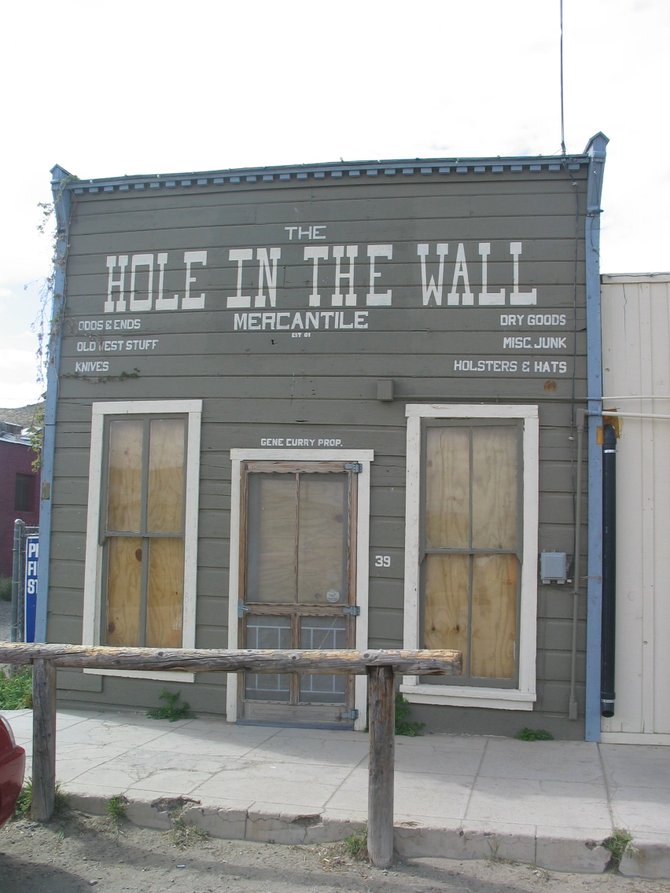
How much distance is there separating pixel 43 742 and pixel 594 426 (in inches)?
191

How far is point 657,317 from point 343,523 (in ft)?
10.5

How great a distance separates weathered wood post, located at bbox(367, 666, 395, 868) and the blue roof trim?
182 inches

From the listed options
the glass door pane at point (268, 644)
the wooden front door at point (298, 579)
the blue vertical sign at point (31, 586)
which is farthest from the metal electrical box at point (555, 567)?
the blue vertical sign at point (31, 586)

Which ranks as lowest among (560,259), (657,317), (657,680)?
(657,680)

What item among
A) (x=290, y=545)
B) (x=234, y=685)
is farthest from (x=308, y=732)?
(x=290, y=545)

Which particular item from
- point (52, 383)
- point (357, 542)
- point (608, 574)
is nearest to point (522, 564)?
point (608, 574)

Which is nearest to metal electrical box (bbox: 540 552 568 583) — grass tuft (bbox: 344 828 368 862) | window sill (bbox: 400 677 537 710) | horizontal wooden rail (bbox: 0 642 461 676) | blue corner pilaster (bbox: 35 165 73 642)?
window sill (bbox: 400 677 537 710)

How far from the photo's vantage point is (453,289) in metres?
7.66

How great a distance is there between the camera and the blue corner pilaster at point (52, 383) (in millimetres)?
8258

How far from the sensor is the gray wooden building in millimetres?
7379

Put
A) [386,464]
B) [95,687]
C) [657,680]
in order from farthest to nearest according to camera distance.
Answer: [95,687] < [386,464] < [657,680]

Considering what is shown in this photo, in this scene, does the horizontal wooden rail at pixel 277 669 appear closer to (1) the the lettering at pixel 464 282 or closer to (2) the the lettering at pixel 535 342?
(2) the the lettering at pixel 535 342

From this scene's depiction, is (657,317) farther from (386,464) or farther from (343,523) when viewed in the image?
(343,523)

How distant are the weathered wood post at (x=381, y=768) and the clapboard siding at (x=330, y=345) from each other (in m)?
2.32
